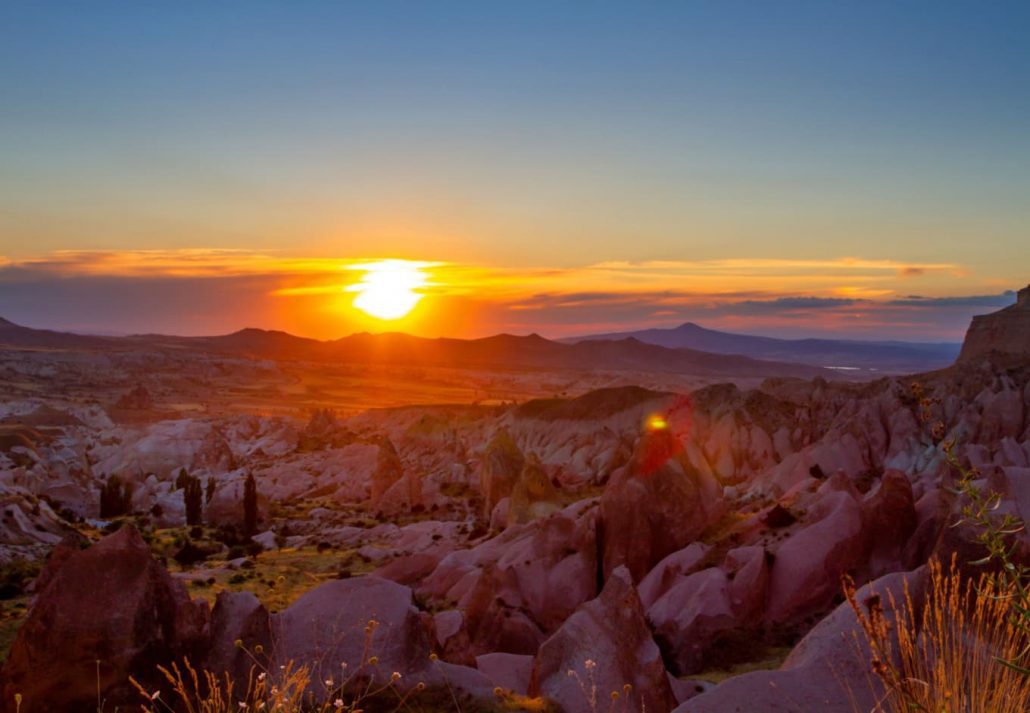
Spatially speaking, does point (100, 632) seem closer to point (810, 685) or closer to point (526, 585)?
point (810, 685)

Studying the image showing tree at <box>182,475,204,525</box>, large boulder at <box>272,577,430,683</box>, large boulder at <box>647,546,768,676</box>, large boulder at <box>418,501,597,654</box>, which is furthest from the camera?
tree at <box>182,475,204,525</box>

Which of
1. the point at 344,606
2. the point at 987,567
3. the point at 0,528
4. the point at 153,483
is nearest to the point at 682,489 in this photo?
the point at 987,567

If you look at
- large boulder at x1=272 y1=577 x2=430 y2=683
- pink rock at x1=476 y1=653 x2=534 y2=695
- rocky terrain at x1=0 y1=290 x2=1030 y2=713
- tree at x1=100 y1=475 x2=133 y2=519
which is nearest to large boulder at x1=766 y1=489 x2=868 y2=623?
rocky terrain at x1=0 y1=290 x2=1030 y2=713

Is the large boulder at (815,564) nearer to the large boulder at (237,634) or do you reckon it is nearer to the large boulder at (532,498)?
the large boulder at (237,634)

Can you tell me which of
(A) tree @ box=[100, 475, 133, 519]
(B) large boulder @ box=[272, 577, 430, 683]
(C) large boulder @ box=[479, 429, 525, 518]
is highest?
(B) large boulder @ box=[272, 577, 430, 683]

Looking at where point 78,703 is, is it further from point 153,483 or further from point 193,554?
point 153,483

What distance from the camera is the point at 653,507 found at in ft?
101

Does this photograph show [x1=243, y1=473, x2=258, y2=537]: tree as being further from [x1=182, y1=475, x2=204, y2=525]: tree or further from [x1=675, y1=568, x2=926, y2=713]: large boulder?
[x1=675, y1=568, x2=926, y2=713]: large boulder

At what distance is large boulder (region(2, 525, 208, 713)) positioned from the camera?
14.1 metres

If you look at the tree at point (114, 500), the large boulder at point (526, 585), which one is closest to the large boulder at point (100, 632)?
the large boulder at point (526, 585)

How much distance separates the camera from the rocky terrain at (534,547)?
14773mm

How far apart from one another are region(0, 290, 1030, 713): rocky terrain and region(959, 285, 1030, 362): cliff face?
0.33 metres

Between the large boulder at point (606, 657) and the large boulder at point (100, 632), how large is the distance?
7502mm

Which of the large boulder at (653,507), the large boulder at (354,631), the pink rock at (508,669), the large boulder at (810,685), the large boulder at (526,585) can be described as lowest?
the large boulder at (526,585)
